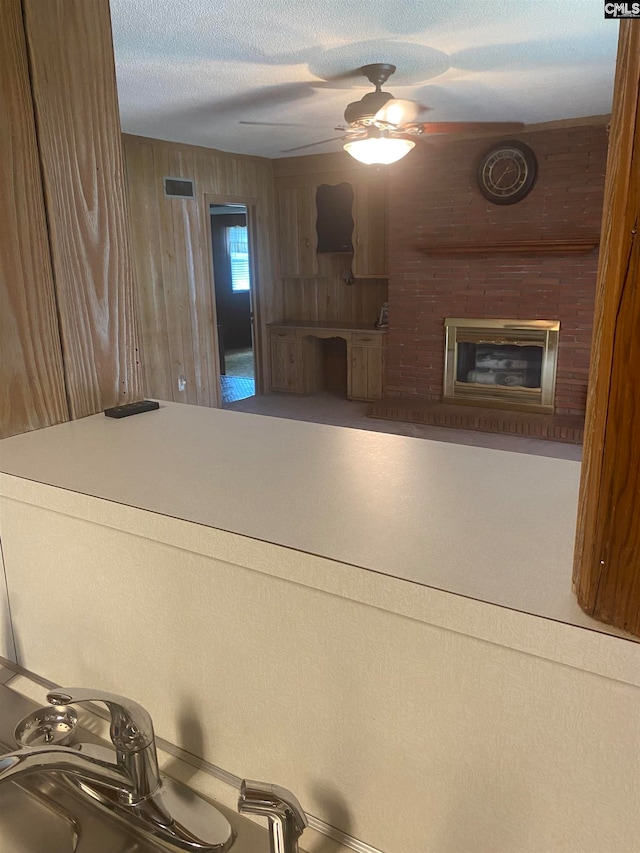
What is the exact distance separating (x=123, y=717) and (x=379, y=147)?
337cm

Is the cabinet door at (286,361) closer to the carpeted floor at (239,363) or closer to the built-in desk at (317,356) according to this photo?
the built-in desk at (317,356)

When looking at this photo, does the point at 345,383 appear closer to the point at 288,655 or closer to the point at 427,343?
the point at 427,343

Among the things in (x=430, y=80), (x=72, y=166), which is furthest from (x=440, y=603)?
(x=430, y=80)

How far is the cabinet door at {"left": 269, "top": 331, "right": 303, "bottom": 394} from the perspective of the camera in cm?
658

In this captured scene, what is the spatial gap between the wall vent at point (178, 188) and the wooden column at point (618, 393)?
5.50 meters

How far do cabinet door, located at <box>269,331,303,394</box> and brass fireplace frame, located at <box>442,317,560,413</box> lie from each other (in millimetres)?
1631

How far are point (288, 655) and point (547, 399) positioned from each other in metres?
5.01

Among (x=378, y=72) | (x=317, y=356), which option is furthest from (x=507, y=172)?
(x=317, y=356)

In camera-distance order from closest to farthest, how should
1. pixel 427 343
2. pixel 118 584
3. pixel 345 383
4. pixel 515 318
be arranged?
pixel 118 584 → pixel 515 318 → pixel 427 343 → pixel 345 383

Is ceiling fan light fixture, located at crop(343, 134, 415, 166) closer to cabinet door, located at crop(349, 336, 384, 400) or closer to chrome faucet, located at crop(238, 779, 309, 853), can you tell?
cabinet door, located at crop(349, 336, 384, 400)

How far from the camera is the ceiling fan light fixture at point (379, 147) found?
11.3ft

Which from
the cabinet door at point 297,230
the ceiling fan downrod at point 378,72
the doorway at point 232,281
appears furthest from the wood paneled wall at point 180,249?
the doorway at point 232,281

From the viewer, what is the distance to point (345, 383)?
6.89m

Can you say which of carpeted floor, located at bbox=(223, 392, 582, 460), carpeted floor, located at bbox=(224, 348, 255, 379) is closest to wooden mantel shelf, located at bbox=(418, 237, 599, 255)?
carpeted floor, located at bbox=(223, 392, 582, 460)
